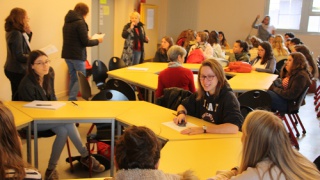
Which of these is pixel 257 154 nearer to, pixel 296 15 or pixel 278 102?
pixel 278 102

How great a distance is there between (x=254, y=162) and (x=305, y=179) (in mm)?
243

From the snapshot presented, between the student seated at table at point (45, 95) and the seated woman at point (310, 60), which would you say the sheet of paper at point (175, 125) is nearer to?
the student seated at table at point (45, 95)

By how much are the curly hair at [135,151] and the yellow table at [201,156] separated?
669 millimetres

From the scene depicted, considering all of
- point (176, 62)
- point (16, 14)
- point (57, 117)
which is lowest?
point (57, 117)

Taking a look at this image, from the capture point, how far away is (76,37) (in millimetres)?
5383

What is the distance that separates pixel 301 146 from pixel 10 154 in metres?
3.98

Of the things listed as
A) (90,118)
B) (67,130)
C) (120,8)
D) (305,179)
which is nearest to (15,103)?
(67,130)

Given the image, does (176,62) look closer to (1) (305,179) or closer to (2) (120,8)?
(1) (305,179)

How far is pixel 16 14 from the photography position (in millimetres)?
4387

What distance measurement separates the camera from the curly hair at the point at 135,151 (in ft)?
4.89

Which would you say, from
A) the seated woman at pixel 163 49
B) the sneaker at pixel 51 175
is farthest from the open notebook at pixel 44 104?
the seated woman at pixel 163 49

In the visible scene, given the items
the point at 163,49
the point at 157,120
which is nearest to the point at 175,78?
the point at 157,120

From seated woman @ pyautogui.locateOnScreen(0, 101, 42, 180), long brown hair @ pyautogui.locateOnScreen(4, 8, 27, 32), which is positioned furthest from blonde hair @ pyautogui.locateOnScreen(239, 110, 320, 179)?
long brown hair @ pyautogui.locateOnScreen(4, 8, 27, 32)

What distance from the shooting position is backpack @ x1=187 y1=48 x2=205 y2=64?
6.56 meters
